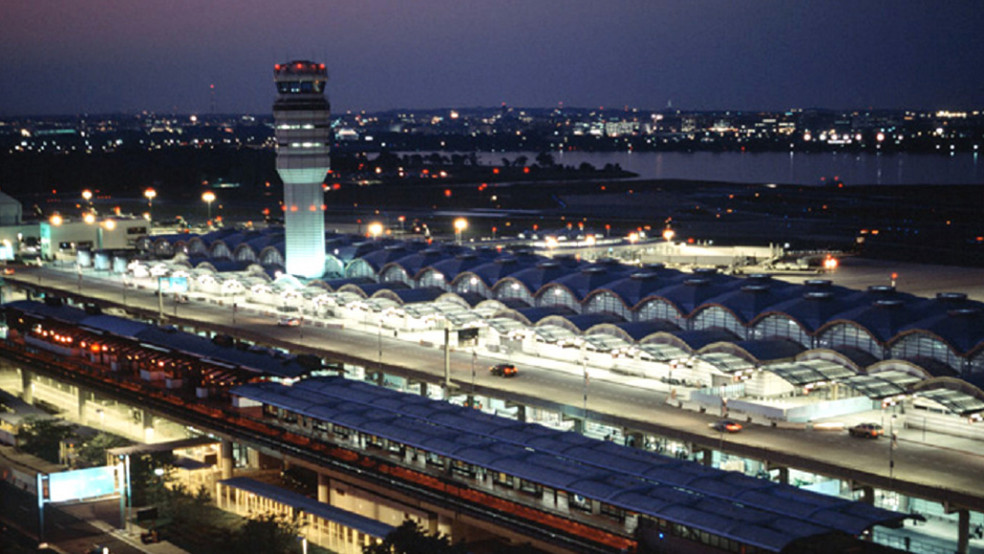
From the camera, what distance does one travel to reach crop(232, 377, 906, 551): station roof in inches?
1431

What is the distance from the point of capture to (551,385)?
65125 millimetres

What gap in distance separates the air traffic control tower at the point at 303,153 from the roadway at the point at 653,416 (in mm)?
16761

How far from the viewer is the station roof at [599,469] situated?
3634 centimetres

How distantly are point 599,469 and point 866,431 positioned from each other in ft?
55.7

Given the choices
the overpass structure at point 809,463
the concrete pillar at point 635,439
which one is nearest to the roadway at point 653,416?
the overpass structure at point 809,463

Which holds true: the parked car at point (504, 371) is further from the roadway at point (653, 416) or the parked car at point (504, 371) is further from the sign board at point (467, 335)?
the sign board at point (467, 335)

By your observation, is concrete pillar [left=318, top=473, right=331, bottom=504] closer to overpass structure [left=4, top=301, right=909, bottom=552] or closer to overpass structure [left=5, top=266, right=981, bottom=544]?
overpass structure [left=4, top=301, right=909, bottom=552]

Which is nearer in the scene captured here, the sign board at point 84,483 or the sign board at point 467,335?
the sign board at point 84,483

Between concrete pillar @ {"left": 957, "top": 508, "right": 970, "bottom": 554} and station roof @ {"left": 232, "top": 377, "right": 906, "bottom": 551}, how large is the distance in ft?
18.4

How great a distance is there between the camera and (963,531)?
136 ft

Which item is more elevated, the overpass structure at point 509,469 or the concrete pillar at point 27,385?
the overpass structure at point 509,469

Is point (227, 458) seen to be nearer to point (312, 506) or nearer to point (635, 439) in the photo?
point (312, 506)

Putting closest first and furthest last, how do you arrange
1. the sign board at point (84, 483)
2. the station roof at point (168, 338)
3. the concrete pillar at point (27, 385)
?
1. the sign board at point (84, 483)
2. the station roof at point (168, 338)
3. the concrete pillar at point (27, 385)

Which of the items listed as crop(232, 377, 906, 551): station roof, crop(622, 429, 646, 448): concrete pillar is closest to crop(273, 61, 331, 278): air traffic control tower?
crop(232, 377, 906, 551): station roof
